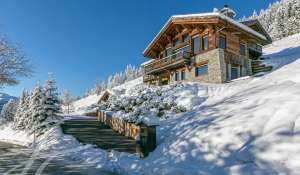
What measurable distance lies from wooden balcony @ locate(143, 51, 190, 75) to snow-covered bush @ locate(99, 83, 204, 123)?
6213 millimetres

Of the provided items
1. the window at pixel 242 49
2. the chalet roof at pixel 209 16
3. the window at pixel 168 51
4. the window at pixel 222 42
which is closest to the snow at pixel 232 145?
the chalet roof at pixel 209 16

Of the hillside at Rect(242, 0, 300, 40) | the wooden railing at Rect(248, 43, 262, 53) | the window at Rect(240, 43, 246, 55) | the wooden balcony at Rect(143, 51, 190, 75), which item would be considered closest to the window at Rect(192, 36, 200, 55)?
the wooden balcony at Rect(143, 51, 190, 75)

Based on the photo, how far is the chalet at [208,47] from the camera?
1027 inches

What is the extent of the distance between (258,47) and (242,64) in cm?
724

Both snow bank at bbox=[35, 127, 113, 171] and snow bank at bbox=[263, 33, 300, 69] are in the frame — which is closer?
snow bank at bbox=[35, 127, 113, 171]

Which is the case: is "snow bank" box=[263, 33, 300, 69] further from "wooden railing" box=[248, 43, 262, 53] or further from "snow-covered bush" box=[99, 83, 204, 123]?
"snow-covered bush" box=[99, 83, 204, 123]

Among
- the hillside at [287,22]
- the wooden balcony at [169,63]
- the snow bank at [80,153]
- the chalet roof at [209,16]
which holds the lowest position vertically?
the snow bank at [80,153]

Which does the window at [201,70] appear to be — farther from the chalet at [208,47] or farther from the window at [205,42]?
the window at [205,42]

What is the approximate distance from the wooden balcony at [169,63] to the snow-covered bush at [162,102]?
621cm

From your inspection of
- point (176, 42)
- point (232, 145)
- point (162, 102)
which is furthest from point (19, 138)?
point (232, 145)

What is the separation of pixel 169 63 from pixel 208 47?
5774 mm

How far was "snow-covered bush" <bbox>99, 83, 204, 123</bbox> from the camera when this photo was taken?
18.8m

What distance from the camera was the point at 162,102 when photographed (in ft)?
66.5

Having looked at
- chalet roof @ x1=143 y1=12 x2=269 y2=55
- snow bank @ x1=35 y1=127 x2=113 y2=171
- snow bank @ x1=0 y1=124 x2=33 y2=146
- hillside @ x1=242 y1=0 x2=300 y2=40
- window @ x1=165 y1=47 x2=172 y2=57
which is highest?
hillside @ x1=242 y1=0 x2=300 y2=40
